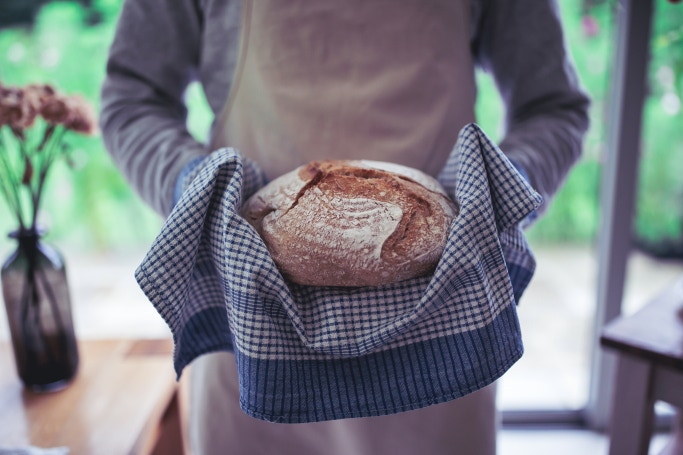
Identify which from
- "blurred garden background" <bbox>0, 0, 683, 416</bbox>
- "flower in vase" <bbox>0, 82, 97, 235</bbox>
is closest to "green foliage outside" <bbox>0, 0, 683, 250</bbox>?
"blurred garden background" <bbox>0, 0, 683, 416</bbox>

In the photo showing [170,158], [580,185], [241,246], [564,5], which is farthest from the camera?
[580,185]

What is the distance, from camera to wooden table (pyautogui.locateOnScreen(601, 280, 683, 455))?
0.92m

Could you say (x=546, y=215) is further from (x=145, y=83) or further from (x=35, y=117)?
(x=35, y=117)

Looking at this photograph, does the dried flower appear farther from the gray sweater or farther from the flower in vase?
the gray sweater

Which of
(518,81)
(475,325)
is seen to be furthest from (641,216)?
(475,325)

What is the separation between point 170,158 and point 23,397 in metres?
0.67

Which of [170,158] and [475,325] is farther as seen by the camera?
[170,158]

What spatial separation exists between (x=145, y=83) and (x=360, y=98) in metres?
0.32

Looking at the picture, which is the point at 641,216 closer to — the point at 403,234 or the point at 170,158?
the point at 403,234

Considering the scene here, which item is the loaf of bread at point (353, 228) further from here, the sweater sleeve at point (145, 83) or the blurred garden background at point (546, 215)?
the blurred garden background at point (546, 215)

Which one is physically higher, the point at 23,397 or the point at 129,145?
the point at 129,145

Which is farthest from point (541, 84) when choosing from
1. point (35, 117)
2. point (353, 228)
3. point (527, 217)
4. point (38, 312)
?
point (38, 312)

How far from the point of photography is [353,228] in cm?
48

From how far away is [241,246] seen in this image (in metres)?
0.45
